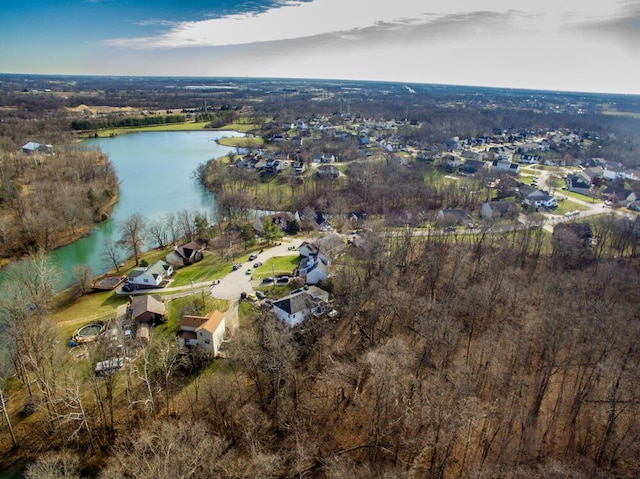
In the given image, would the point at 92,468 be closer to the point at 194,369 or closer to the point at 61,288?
the point at 194,369

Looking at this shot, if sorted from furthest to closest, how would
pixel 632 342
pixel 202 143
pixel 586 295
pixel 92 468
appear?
pixel 202 143 < pixel 586 295 < pixel 632 342 < pixel 92 468

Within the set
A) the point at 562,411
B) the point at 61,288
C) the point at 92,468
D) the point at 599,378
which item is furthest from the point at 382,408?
the point at 61,288

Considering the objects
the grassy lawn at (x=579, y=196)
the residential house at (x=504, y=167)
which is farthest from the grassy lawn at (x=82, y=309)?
the residential house at (x=504, y=167)

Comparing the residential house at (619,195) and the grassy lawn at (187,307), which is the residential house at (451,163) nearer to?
the residential house at (619,195)

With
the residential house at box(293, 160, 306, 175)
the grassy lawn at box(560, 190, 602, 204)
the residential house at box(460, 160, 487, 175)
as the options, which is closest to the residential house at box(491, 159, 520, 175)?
the residential house at box(460, 160, 487, 175)

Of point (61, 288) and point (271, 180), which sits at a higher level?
point (271, 180)

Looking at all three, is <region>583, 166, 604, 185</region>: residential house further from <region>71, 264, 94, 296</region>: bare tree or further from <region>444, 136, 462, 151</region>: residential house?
<region>71, 264, 94, 296</region>: bare tree
